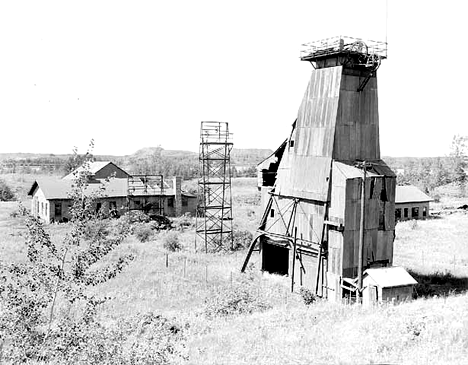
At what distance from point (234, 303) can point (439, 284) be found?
44.2ft

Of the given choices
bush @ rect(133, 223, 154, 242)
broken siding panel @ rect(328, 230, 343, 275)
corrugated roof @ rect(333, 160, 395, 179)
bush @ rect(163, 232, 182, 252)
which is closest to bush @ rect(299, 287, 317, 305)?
broken siding panel @ rect(328, 230, 343, 275)

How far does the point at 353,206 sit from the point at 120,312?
44.9 feet

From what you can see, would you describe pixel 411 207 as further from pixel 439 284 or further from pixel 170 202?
pixel 439 284

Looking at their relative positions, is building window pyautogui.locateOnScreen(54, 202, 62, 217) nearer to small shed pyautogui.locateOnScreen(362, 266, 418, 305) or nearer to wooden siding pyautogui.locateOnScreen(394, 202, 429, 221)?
wooden siding pyautogui.locateOnScreen(394, 202, 429, 221)

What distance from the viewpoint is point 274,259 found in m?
35.9

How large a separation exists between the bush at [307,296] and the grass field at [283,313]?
38cm

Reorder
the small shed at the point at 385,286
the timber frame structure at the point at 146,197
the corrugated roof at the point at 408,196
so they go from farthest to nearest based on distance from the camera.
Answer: the corrugated roof at the point at 408,196
the timber frame structure at the point at 146,197
the small shed at the point at 385,286

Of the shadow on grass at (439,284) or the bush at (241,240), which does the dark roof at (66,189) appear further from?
the shadow on grass at (439,284)

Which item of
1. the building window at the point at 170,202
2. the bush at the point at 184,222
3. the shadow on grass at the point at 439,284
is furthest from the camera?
the building window at the point at 170,202

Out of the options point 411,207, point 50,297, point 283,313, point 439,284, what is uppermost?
point 50,297

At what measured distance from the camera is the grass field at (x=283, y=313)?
17.2 meters

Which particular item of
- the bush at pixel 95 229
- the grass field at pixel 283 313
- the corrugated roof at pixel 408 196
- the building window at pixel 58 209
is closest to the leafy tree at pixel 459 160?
the corrugated roof at pixel 408 196

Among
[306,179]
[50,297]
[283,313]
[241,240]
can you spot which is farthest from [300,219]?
[50,297]

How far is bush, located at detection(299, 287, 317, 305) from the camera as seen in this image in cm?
2792
